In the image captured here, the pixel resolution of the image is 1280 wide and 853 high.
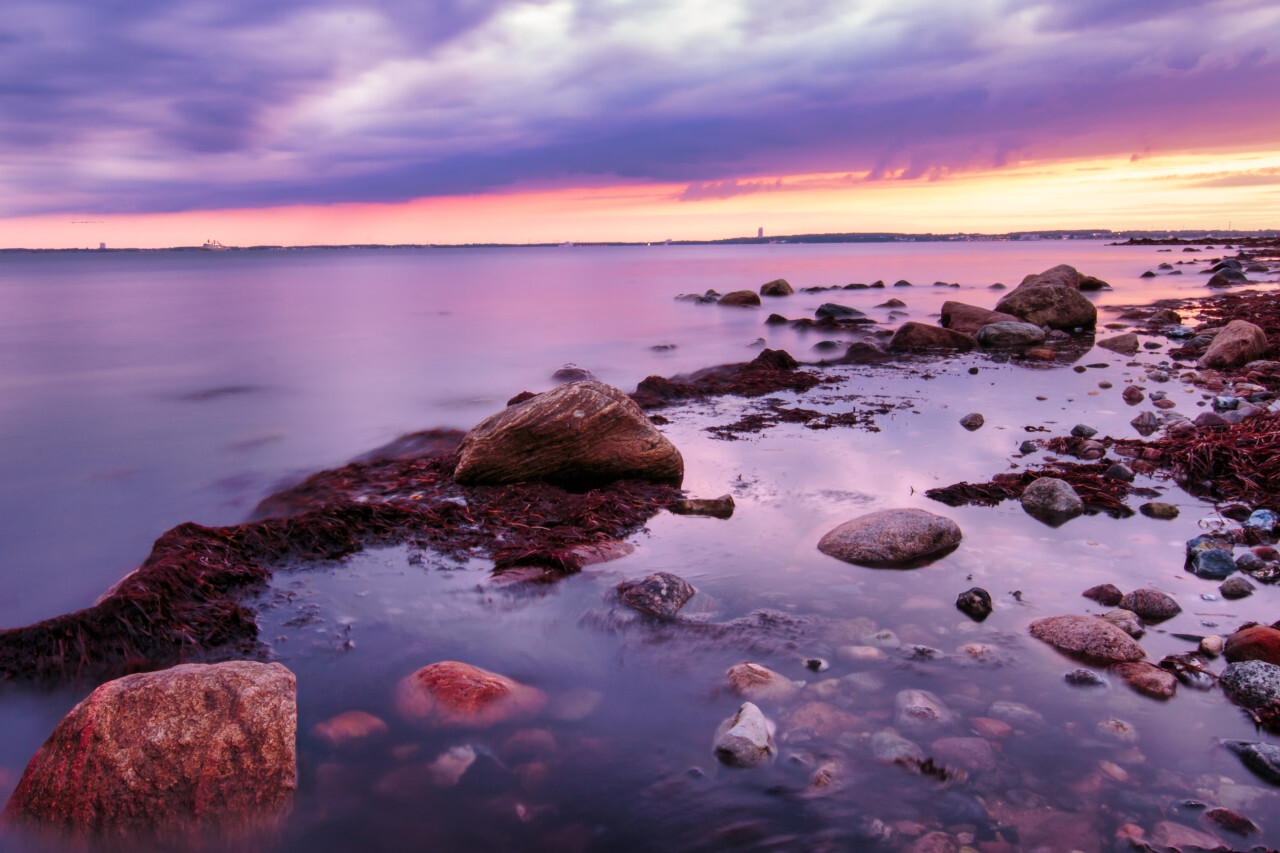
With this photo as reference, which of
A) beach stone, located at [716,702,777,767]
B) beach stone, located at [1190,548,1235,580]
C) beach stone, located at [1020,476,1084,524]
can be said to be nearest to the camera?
A: beach stone, located at [716,702,777,767]

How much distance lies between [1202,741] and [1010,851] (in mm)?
1505

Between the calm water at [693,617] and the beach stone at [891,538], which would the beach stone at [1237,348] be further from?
the beach stone at [891,538]

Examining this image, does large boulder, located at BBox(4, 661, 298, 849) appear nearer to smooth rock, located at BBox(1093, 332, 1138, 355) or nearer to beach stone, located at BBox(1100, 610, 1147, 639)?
beach stone, located at BBox(1100, 610, 1147, 639)

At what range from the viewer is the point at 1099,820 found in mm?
3242

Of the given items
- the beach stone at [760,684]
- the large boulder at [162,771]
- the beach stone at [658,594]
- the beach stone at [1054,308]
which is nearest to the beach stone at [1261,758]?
the beach stone at [760,684]

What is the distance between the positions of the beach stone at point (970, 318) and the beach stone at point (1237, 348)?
5482 mm

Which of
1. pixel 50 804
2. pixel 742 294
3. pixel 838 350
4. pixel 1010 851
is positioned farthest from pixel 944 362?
pixel 742 294

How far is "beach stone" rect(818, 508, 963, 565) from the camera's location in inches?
235

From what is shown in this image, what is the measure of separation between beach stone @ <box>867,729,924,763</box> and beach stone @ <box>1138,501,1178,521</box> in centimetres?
474

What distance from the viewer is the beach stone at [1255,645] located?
165 inches

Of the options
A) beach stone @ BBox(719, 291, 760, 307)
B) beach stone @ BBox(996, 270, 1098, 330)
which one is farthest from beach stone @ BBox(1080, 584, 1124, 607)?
beach stone @ BBox(719, 291, 760, 307)

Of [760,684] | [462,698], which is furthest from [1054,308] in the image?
[462,698]

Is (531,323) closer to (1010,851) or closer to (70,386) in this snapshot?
(70,386)

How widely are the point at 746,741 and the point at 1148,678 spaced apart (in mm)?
2523
